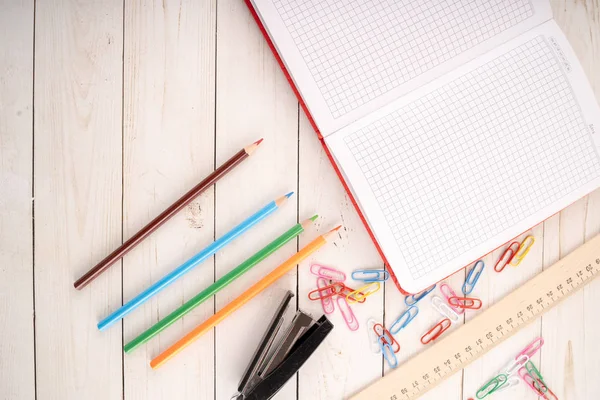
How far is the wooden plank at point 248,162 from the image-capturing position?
0.91 meters

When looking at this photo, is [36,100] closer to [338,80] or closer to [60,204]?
[60,204]

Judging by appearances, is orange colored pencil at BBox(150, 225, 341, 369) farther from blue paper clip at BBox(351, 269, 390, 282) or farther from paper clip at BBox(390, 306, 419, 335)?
paper clip at BBox(390, 306, 419, 335)

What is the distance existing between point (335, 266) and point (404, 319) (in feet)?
0.54

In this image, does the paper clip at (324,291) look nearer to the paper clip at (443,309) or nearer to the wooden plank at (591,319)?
the paper clip at (443,309)

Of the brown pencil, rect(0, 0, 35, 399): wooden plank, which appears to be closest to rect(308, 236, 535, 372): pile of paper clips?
the brown pencil

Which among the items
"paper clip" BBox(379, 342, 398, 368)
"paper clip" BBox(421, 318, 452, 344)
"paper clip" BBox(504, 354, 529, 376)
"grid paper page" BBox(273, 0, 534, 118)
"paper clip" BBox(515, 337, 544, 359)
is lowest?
"paper clip" BBox(504, 354, 529, 376)

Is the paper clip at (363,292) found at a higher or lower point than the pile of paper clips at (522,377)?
higher

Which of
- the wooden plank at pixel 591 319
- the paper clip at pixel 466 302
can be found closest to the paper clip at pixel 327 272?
the paper clip at pixel 466 302

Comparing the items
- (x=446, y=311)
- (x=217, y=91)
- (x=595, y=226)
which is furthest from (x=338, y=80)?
(x=595, y=226)

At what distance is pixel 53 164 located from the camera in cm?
89

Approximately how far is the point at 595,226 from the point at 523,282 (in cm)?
18

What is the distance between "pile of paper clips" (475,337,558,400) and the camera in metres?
0.96

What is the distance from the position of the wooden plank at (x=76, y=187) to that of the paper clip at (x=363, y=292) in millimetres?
409

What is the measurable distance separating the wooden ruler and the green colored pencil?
31cm
